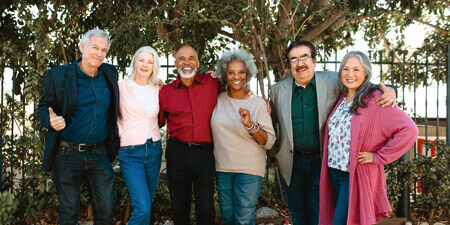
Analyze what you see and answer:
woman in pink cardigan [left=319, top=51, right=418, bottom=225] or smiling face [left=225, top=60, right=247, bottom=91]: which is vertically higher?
smiling face [left=225, top=60, right=247, bottom=91]

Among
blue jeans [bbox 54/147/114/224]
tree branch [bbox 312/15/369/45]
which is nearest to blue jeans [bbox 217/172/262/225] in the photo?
blue jeans [bbox 54/147/114/224]

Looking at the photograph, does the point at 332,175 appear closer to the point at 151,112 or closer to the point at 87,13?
the point at 151,112

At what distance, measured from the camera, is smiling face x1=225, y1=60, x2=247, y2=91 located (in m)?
2.88

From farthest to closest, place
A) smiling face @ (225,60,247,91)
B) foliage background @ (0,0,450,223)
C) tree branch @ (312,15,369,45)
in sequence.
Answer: tree branch @ (312,15,369,45) < foliage background @ (0,0,450,223) < smiling face @ (225,60,247,91)

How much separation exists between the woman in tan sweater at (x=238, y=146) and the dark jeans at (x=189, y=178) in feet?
0.30

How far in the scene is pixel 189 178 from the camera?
3010mm

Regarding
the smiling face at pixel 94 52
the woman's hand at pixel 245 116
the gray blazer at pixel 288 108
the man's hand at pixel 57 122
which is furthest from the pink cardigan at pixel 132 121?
the gray blazer at pixel 288 108

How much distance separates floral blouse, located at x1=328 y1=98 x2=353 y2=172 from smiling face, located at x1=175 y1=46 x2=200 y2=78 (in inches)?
47.7

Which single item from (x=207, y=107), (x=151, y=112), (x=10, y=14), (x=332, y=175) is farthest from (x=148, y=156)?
(x=10, y=14)

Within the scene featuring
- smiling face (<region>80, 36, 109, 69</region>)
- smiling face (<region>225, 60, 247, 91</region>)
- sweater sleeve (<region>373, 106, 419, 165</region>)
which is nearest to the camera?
sweater sleeve (<region>373, 106, 419, 165</region>)

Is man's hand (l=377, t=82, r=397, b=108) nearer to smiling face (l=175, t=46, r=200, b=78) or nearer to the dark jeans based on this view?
the dark jeans

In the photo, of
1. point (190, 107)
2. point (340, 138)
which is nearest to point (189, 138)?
point (190, 107)

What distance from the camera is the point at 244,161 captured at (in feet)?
9.34

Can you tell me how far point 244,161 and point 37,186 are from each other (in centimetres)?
328
